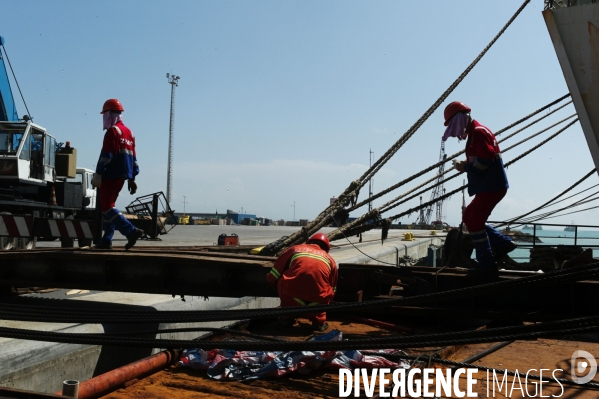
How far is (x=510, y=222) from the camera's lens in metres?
10.1

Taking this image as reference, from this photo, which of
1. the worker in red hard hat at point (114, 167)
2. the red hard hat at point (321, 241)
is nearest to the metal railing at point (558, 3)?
the red hard hat at point (321, 241)

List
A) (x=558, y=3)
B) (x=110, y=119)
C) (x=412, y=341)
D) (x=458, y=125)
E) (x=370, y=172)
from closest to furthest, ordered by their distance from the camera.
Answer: (x=412, y=341)
(x=458, y=125)
(x=558, y=3)
(x=110, y=119)
(x=370, y=172)

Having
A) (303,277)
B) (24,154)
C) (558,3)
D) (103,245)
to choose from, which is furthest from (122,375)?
(24,154)

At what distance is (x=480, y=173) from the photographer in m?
5.60

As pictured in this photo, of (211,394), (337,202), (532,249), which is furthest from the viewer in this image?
(532,249)

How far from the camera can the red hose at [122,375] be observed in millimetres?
3934

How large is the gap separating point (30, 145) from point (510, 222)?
40.1 ft

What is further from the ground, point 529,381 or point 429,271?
point 429,271

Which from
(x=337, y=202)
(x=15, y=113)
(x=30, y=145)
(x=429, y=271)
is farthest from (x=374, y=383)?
(x=15, y=113)

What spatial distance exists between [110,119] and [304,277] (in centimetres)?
340

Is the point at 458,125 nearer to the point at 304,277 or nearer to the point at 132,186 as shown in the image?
the point at 304,277

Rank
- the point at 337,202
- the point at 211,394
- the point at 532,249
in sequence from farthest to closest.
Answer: the point at 532,249
the point at 337,202
the point at 211,394

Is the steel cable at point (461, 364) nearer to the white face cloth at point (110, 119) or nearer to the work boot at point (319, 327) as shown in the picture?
the work boot at point (319, 327)

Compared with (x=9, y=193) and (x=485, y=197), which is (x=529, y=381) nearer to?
(x=485, y=197)
